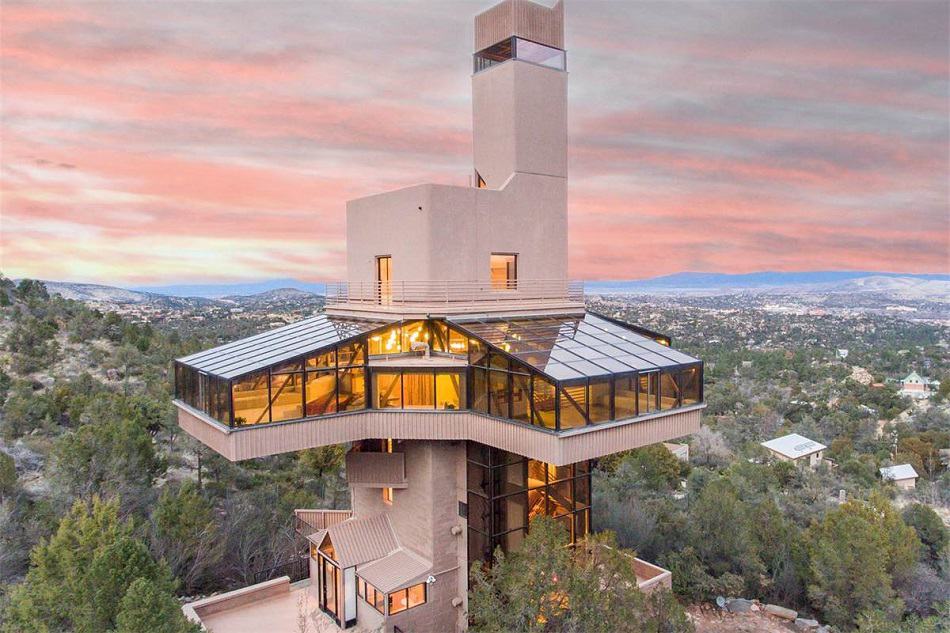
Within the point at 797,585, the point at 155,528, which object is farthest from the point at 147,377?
the point at 797,585

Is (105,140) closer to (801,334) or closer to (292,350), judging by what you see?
(292,350)

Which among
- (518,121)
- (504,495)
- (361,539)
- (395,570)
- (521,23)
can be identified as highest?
(521,23)

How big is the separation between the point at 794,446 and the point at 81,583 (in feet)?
196

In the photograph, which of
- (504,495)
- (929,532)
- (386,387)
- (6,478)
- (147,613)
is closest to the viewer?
(147,613)

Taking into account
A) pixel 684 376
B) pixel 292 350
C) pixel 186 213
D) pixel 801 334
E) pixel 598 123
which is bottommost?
pixel 801 334

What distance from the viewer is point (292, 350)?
648 inches

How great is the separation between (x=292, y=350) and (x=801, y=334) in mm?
161801

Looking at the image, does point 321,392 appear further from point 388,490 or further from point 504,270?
point 504,270

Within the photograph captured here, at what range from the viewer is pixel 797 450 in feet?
182

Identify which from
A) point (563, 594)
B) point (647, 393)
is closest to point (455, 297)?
point (647, 393)

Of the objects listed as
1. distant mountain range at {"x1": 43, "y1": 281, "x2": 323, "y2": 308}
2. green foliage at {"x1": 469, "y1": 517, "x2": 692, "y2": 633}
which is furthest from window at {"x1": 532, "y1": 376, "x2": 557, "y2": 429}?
distant mountain range at {"x1": 43, "y1": 281, "x2": 323, "y2": 308}

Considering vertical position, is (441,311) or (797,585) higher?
(441,311)

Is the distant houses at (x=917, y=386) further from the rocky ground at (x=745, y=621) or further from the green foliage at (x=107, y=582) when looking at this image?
the green foliage at (x=107, y=582)

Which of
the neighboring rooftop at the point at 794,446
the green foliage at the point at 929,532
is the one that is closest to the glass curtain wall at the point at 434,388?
the green foliage at the point at 929,532
